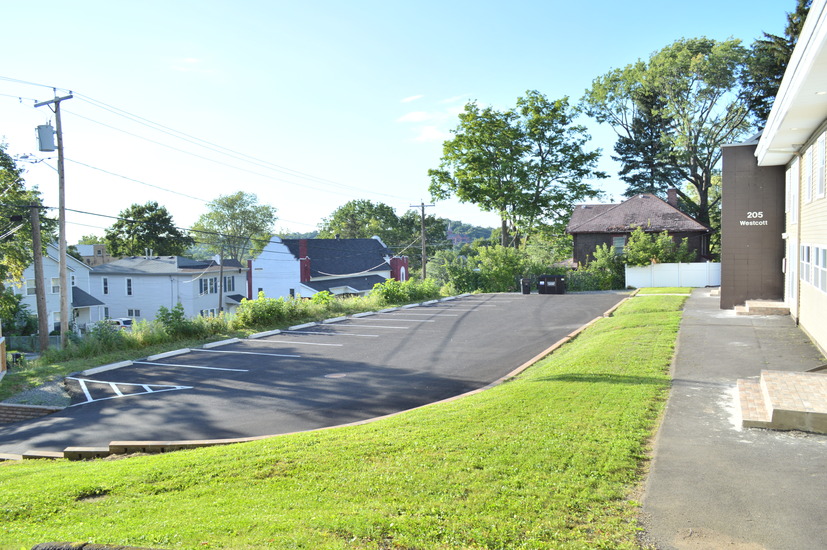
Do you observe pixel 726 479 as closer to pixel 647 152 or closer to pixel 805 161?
pixel 805 161

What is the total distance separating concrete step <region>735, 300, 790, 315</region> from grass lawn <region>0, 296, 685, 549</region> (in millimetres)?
11678

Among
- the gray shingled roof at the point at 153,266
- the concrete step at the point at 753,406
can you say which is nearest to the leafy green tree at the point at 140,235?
the gray shingled roof at the point at 153,266

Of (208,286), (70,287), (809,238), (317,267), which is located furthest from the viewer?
(317,267)

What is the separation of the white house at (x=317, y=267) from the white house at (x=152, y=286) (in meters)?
4.14

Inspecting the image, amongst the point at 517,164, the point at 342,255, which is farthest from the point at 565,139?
the point at 342,255

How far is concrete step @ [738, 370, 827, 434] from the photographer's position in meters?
7.25

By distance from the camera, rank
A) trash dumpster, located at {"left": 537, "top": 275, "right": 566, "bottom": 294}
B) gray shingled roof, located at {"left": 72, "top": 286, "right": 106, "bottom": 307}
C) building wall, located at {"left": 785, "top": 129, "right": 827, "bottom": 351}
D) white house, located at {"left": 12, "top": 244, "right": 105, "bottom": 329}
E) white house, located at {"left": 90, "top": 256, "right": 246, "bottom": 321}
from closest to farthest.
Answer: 1. building wall, located at {"left": 785, "top": 129, "right": 827, "bottom": 351}
2. trash dumpster, located at {"left": 537, "top": 275, "right": 566, "bottom": 294}
3. white house, located at {"left": 12, "top": 244, "right": 105, "bottom": 329}
4. gray shingled roof, located at {"left": 72, "top": 286, "right": 106, "bottom": 307}
5. white house, located at {"left": 90, "top": 256, "right": 246, "bottom": 321}

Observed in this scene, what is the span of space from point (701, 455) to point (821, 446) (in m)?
1.44

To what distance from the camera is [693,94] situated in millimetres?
47688

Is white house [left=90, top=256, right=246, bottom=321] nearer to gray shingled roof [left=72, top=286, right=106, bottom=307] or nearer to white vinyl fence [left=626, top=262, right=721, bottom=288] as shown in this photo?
gray shingled roof [left=72, top=286, right=106, bottom=307]

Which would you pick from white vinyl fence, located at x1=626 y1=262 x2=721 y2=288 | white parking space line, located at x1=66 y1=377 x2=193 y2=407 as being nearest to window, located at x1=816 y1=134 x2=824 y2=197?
white parking space line, located at x1=66 y1=377 x2=193 y2=407

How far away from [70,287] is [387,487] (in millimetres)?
42294

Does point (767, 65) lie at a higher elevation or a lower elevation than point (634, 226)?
higher

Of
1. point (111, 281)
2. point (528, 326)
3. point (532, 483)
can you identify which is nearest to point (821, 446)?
point (532, 483)
